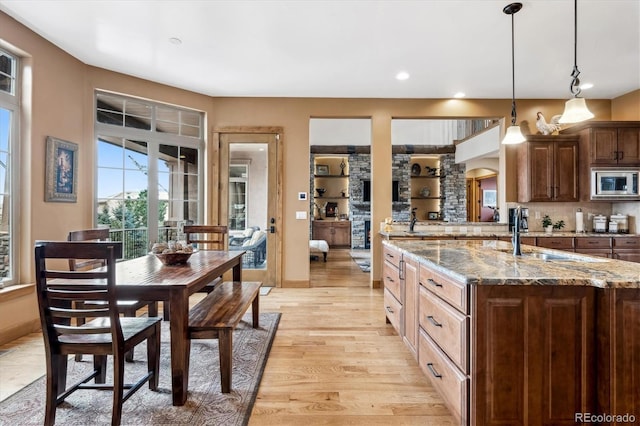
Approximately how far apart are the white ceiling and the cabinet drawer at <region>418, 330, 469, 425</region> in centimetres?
270

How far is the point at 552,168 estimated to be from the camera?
4496 mm

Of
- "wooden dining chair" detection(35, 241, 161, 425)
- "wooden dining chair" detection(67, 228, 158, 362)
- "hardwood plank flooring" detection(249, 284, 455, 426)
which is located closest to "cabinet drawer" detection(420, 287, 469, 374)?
"hardwood plank flooring" detection(249, 284, 455, 426)

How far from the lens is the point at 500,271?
5.39 ft

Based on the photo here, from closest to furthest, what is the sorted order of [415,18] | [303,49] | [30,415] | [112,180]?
[30,415] → [415,18] → [303,49] → [112,180]

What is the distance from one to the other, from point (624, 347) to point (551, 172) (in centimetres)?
382

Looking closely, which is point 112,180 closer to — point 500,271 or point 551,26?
point 500,271

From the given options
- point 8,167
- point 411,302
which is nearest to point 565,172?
point 411,302

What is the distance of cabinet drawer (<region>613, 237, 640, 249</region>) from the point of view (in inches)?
166

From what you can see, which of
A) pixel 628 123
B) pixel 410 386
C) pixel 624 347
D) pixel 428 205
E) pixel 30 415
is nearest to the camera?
pixel 624 347

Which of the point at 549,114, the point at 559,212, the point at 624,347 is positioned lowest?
the point at 624,347

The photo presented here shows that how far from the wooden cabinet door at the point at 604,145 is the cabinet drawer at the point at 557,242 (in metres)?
1.13

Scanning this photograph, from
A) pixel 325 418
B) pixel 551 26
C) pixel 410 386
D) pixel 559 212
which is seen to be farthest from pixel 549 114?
pixel 325 418

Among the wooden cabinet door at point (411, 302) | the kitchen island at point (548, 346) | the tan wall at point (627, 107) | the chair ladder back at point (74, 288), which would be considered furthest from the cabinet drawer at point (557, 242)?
the chair ladder back at point (74, 288)

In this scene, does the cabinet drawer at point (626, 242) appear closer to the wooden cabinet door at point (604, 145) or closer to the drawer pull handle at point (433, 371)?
the wooden cabinet door at point (604, 145)
